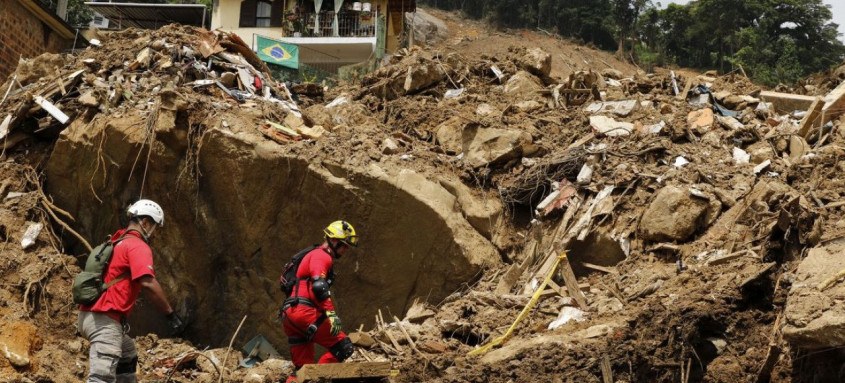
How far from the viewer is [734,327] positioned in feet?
25.9

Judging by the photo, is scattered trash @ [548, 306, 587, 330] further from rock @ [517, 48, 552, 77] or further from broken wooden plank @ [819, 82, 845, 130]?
rock @ [517, 48, 552, 77]

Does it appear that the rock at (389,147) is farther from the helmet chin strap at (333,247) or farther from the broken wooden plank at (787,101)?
the broken wooden plank at (787,101)

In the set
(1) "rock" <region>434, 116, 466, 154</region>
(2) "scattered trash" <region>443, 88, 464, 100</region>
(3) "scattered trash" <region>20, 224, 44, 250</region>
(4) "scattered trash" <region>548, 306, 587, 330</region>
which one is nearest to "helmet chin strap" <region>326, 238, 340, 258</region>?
(4) "scattered trash" <region>548, 306, 587, 330</region>

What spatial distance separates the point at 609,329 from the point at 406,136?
17.2 ft

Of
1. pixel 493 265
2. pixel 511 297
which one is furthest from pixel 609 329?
pixel 493 265

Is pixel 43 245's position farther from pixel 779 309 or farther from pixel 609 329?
pixel 779 309

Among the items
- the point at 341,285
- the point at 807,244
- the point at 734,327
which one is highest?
the point at 807,244

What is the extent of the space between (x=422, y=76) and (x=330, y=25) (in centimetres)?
1228

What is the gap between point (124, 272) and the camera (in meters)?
6.82

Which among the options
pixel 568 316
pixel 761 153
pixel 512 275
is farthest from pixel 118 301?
pixel 761 153

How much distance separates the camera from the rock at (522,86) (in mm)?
13680

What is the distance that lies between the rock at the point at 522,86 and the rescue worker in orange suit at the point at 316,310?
6.13m

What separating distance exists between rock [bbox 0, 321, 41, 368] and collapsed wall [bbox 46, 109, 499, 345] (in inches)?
78.7

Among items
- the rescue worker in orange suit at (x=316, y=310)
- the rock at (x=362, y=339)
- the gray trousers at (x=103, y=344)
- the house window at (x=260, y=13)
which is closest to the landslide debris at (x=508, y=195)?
the rock at (x=362, y=339)
